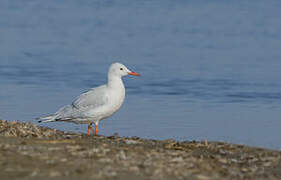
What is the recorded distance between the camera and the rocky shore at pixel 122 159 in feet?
22.2

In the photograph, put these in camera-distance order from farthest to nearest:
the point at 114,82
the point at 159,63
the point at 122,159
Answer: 1. the point at 159,63
2. the point at 114,82
3. the point at 122,159

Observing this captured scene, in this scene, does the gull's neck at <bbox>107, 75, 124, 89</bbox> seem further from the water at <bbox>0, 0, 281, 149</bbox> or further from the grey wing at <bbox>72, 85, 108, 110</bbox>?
the water at <bbox>0, 0, 281, 149</bbox>

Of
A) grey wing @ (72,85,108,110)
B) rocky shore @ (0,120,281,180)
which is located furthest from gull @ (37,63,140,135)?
rocky shore @ (0,120,281,180)

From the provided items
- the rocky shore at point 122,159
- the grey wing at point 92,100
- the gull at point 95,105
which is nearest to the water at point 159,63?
the gull at point 95,105

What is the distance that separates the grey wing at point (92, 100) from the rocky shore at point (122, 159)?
1859 millimetres

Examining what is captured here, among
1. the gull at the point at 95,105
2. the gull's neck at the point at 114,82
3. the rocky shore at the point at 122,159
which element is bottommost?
the rocky shore at the point at 122,159

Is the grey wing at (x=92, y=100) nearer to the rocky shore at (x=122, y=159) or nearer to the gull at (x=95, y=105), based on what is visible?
the gull at (x=95, y=105)

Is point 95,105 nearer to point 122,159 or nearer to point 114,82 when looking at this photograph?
point 114,82

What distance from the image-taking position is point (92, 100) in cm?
1169

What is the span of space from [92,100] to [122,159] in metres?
4.34

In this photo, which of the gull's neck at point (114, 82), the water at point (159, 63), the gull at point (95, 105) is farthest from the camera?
the water at point (159, 63)

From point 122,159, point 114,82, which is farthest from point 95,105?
point 122,159

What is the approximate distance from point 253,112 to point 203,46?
825cm

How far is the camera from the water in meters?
13.1
